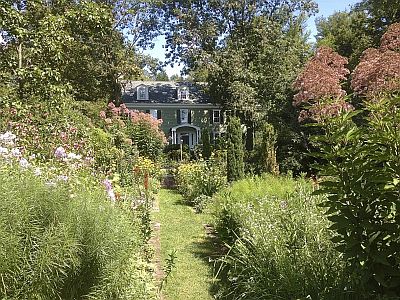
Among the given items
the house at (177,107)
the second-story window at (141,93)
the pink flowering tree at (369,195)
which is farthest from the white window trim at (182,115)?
the pink flowering tree at (369,195)

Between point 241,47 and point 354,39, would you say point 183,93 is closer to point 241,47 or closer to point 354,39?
point 241,47

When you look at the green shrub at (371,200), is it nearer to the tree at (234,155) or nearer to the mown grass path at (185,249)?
the mown grass path at (185,249)

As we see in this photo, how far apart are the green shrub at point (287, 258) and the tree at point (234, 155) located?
606cm

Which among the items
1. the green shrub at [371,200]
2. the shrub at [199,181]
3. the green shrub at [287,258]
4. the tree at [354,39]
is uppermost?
the tree at [354,39]

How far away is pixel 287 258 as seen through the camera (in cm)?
376

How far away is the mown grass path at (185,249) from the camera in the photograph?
15.7 ft

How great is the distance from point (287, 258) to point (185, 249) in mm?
2942

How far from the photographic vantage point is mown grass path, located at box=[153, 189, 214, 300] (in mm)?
4793

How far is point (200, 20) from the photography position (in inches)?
1070

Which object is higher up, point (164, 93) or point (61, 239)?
point (164, 93)

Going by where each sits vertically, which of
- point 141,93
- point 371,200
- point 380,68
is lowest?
point 371,200

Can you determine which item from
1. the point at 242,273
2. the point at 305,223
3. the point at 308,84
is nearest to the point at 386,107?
the point at 305,223

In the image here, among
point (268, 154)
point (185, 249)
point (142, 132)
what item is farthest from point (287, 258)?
point (142, 132)

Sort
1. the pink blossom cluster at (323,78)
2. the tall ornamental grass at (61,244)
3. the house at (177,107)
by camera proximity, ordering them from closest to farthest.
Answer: the tall ornamental grass at (61,244), the pink blossom cluster at (323,78), the house at (177,107)
